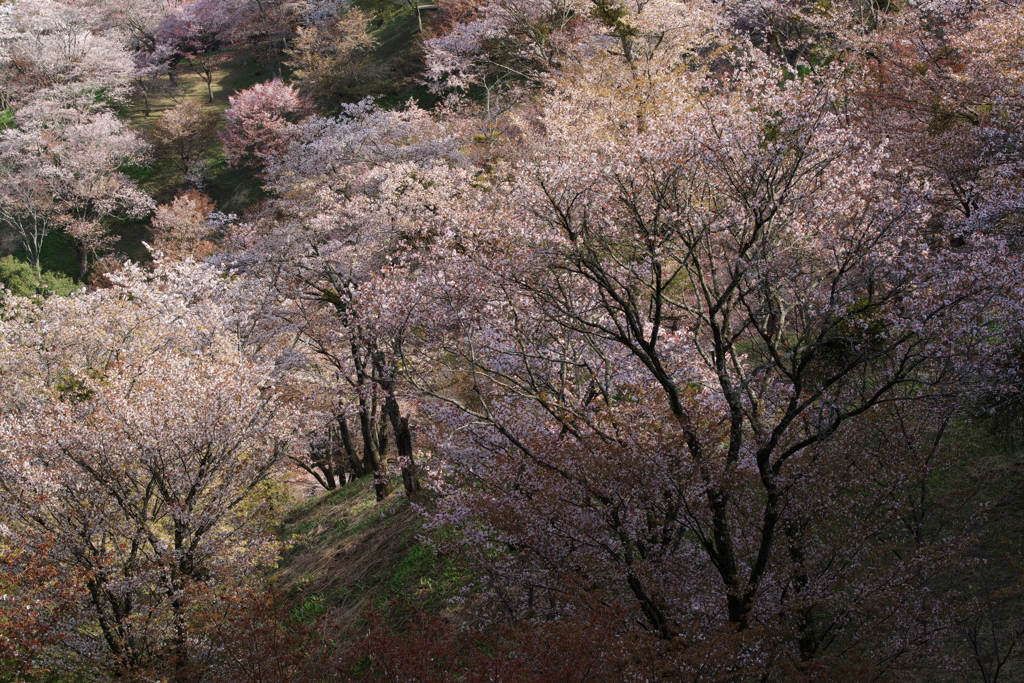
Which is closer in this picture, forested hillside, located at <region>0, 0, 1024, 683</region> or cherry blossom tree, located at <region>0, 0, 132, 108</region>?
forested hillside, located at <region>0, 0, 1024, 683</region>

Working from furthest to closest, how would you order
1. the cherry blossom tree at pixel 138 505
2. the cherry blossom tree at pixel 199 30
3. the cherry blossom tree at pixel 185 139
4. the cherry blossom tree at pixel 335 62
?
1. the cherry blossom tree at pixel 199 30
2. the cherry blossom tree at pixel 185 139
3. the cherry blossom tree at pixel 335 62
4. the cherry blossom tree at pixel 138 505

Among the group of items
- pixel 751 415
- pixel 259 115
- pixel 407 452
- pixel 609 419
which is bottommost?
pixel 751 415

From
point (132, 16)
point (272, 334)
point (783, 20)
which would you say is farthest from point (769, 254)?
point (132, 16)

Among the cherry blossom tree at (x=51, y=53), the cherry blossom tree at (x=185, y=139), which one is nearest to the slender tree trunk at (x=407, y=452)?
the cherry blossom tree at (x=185, y=139)

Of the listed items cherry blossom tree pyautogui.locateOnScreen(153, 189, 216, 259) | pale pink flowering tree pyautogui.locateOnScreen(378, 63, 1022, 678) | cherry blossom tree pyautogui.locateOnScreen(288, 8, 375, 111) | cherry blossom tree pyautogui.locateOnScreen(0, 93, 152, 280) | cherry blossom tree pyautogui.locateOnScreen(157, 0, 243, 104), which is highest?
cherry blossom tree pyautogui.locateOnScreen(157, 0, 243, 104)

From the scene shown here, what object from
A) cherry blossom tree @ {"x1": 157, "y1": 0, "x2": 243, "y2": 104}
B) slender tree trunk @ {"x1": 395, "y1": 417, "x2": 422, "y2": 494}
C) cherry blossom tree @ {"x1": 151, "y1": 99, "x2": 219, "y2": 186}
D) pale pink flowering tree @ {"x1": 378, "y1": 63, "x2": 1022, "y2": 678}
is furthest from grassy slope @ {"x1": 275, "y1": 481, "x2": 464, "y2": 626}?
cherry blossom tree @ {"x1": 157, "y1": 0, "x2": 243, "y2": 104}

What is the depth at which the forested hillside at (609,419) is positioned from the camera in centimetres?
754

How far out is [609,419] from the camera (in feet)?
29.7

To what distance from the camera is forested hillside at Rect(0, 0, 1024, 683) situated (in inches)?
297

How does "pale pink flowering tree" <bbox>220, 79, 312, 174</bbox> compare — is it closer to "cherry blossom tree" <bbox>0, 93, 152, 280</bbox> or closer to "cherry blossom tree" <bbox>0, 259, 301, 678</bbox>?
"cherry blossom tree" <bbox>0, 93, 152, 280</bbox>

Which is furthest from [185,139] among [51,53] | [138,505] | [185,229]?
[138,505]

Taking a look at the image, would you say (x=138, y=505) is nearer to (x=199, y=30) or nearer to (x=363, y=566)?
(x=363, y=566)

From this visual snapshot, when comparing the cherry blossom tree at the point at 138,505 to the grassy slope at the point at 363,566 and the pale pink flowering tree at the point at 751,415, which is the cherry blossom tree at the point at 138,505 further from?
the pale pink flowering tree at the point at 751,415

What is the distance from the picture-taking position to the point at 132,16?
65125mm
